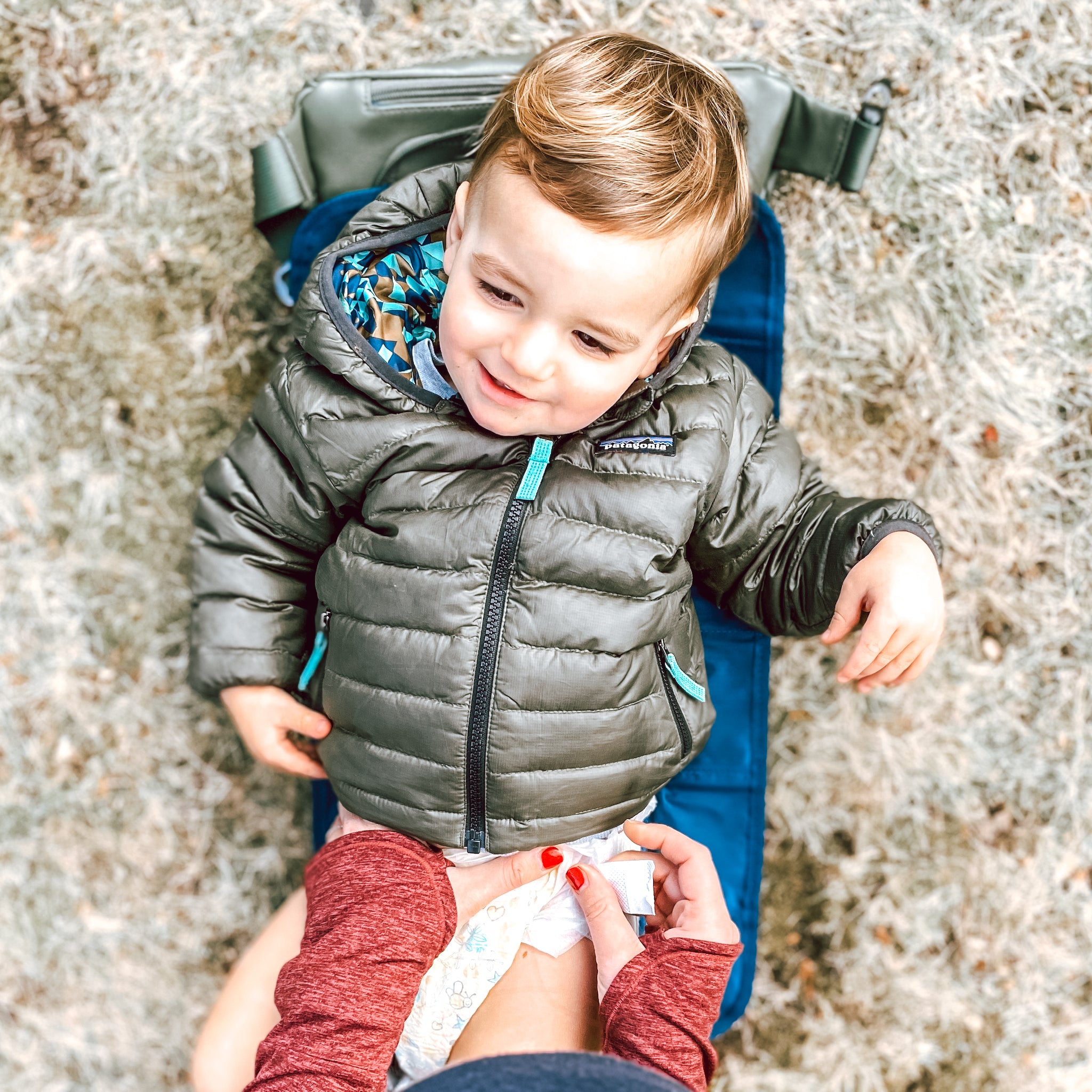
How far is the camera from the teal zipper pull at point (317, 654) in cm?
149

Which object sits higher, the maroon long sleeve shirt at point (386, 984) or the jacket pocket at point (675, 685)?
the jacket pocket at point (675, 685)

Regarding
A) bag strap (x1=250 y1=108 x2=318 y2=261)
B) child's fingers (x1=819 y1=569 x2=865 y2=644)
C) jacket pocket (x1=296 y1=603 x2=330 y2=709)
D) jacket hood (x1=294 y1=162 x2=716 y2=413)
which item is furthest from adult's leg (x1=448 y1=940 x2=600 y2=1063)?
bag strap (x1=250 y1=108 x2=318 y2=261)

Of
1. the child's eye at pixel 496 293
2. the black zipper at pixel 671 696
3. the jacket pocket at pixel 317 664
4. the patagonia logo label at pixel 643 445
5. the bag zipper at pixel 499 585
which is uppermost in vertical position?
the child's eye at pixel 496 293

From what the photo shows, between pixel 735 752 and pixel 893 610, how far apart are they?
1.69 feet

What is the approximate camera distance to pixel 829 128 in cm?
154

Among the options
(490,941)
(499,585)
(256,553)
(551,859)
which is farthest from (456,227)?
(490,941)

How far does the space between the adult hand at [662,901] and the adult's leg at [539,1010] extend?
0.04 meters

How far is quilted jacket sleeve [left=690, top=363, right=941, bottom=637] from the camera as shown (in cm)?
138

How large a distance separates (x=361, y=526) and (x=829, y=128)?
101cm

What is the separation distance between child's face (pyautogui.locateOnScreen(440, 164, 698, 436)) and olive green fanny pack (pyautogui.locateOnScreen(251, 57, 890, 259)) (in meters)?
0.35

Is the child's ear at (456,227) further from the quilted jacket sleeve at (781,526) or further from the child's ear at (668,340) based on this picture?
the quilted jacket sleeve at (781,526)

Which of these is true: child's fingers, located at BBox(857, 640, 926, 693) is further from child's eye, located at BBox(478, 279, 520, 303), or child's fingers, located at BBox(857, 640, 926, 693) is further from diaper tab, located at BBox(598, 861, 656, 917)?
child's eye, located at BBox(478, 279, 520, 303)

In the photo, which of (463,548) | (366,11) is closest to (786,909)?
(463,548)

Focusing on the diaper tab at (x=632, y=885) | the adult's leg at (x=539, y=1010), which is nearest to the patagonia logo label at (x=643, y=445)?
the diaper tab at (x=632, y=885)
